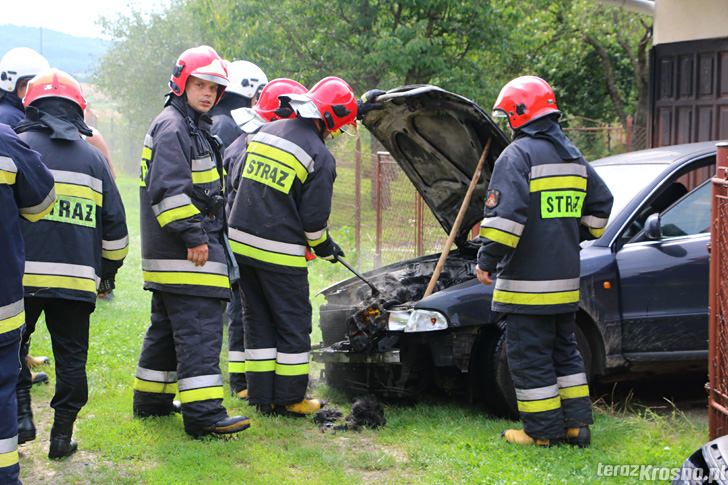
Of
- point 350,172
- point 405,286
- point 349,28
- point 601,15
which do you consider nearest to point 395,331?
point 405,286

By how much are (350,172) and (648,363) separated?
725cm

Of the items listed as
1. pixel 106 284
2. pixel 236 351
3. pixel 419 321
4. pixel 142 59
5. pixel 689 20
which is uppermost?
pixel 142 59

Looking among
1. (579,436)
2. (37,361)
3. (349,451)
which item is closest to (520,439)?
(579,436)

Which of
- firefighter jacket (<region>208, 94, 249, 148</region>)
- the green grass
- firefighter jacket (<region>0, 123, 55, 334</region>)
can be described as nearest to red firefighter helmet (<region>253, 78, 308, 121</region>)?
Result: firefighter jacket (<region>208, 94, 249, 148</region>)

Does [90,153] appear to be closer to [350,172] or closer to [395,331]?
[395,331]

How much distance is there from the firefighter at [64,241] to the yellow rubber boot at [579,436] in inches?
106

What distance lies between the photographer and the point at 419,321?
5.13 metres

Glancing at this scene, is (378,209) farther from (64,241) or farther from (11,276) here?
(11,276)

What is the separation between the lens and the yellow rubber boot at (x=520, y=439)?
15.7 feet

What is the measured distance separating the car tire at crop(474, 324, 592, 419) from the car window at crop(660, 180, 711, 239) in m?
0.96

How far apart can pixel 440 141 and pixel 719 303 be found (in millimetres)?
2198

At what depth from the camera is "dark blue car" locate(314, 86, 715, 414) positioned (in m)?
5.18

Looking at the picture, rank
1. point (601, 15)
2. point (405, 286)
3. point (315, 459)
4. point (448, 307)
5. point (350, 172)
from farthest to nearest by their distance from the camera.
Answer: point (601, 15)
point (350, 172)
point (405, 286)
point (448, 307)
point (315, 459)

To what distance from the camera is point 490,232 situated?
4707 millimetres
